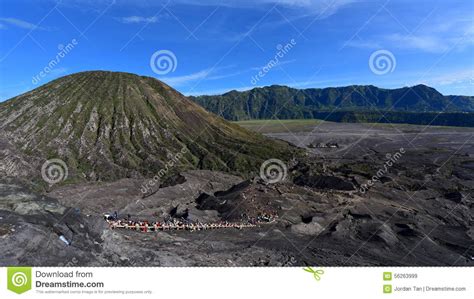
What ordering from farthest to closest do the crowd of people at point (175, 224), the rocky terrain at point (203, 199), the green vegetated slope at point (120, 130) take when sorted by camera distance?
the green vegetated slope at point (120, 130) < the crowd of people at point (175, 224) < the rocky terrain at point (203, 199)

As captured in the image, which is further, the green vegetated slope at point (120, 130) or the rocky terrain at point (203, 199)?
the green vegetated slope at point (120, 130)

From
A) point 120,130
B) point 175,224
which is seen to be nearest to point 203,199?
point 175,224

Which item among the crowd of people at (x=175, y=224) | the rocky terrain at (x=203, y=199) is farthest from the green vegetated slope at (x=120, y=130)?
the crowd of people at (x=175, y=224)

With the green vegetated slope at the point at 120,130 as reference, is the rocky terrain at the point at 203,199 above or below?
below

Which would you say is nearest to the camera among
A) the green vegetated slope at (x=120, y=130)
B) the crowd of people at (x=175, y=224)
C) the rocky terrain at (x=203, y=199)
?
the rocky terrain at (x=203, y=199)

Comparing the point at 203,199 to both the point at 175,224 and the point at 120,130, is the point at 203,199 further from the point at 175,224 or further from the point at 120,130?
the point at 120,130

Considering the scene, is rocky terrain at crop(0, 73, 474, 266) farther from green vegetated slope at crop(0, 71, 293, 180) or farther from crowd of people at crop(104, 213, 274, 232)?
crowd of people at crop(104, 213, 274, 232)

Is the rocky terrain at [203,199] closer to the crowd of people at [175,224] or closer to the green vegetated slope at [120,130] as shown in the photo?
the green vegetated slope at [120,130]
